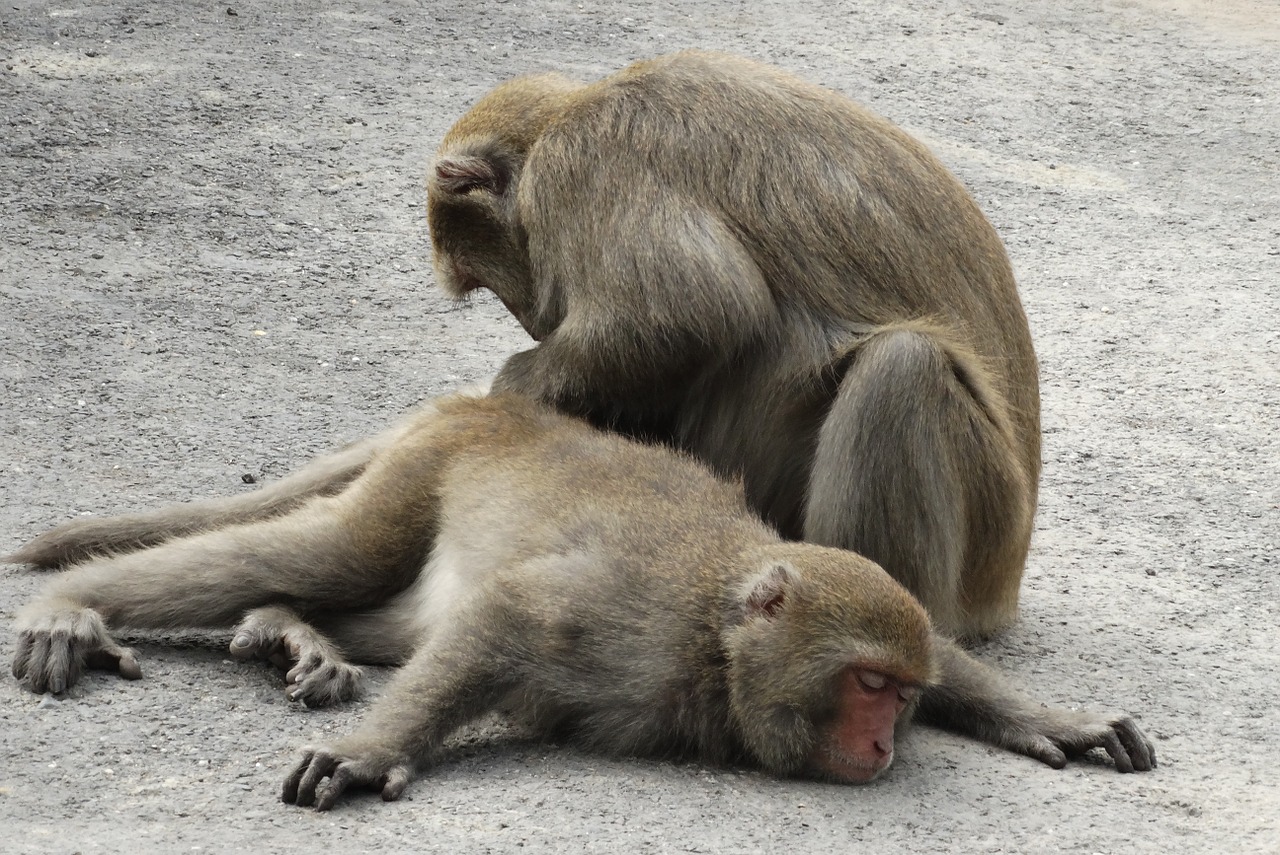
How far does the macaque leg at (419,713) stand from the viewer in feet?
15.0

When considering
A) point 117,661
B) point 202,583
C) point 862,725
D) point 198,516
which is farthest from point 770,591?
point 198,516

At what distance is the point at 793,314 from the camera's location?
5789 millimetres

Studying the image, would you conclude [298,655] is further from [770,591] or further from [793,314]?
[793,314]

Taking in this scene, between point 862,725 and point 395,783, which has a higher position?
point 862,725

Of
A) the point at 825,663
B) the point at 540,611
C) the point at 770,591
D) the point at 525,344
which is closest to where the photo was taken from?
→ the point at 825,663

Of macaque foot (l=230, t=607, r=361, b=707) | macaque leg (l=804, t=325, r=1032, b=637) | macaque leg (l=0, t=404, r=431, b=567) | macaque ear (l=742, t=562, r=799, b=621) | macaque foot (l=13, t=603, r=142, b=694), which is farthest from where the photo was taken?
macaque leg (l=0, t=404, r=431, b=567)

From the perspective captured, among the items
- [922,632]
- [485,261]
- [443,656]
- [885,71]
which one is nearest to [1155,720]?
[922,632]

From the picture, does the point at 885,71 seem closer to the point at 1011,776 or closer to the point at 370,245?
the point at 370,245

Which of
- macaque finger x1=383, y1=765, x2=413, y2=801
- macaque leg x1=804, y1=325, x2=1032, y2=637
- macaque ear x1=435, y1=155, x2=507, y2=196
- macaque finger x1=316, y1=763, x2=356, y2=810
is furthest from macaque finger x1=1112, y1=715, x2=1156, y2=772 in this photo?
macaque ear x1=435, y1=155, x2=507, y2=196

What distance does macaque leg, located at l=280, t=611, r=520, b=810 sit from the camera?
4559 millimetres

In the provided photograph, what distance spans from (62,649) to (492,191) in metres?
2.35

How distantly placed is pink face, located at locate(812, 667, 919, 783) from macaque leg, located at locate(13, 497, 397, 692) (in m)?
1.78

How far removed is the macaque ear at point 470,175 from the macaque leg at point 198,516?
89 centimetres

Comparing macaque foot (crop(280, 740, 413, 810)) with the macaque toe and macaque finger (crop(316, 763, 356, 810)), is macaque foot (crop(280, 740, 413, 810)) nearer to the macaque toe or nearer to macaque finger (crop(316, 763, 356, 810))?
macaque finger (crop(316, 763, 356, 810))
